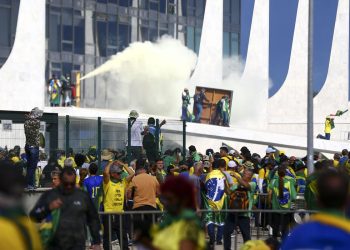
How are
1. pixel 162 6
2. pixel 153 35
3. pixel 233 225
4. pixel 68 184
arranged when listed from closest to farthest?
pixel 68 184
pixel 233 225
pixel 153 35
pixel 162 6

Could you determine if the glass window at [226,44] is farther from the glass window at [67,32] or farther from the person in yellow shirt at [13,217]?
the person in yellow shirt at [13,217]

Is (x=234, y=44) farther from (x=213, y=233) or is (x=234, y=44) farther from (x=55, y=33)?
(x=213, y=233)

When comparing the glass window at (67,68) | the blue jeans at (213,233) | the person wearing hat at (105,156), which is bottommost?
the blue jeans at (213,233)

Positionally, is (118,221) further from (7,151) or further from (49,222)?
(7,151)

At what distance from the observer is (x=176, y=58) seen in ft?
184

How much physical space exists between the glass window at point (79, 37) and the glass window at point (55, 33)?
1.30 m

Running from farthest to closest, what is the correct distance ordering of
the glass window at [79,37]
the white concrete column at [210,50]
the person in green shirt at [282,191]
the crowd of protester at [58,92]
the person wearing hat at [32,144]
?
the white concrete column at [210,50] → the glass window at [79,37] → the crowd of protester at [58,92] → the person wearing hat at [32,144] → the person in green shirt at [282,191]

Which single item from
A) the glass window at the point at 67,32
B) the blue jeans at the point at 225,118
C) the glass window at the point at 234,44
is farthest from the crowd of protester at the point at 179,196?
the glass window at the point at 234,44

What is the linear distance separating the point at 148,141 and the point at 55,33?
100 feet

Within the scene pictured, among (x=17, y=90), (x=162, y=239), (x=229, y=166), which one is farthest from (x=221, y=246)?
(x=17, y=90)

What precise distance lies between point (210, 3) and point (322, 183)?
1994 inches

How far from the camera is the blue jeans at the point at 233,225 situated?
13.4 m

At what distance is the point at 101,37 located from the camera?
2143 inches

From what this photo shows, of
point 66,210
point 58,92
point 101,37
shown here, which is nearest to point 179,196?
point 66,210
